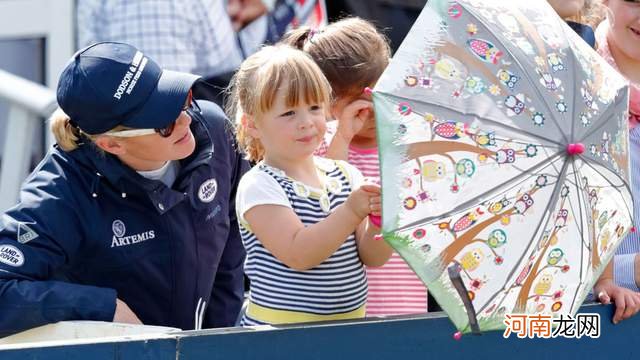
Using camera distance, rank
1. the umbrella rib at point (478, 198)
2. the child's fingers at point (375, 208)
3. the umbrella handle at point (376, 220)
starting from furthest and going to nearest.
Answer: the umbrella handle at point (376, 220), the child's fingers at point (375, 208), the umbrella rib at point (478, 198)

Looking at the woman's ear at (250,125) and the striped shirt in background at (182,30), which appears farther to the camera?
the striped shirt in background at (182,30)

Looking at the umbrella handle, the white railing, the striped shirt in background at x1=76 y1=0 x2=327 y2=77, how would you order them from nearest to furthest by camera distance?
the umbrella handle < the white railing < the striped shirt in background at x1=76 y1=0 x2=327 y2=77

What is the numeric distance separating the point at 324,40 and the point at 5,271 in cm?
111

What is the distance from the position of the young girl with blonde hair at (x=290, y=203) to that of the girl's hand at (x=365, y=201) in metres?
0.13

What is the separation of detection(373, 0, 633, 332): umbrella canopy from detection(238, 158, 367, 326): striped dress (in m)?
0.42

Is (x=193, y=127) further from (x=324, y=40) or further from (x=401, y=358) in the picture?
(x=401, y=358)

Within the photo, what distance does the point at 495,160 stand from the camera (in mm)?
2955

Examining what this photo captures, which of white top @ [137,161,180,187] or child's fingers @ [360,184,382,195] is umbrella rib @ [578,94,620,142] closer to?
child's fingers @ [360,184,382,195]

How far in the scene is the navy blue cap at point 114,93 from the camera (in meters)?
3.27

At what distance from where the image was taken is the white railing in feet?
15.3

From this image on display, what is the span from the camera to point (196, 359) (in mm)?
2918

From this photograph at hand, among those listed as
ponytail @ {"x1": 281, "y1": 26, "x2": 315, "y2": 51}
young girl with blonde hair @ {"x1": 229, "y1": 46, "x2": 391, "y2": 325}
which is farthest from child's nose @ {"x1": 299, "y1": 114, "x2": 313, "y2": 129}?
ponytail @ {"x1": 281, "y1": 26, "x2": 315, "y2": 51}

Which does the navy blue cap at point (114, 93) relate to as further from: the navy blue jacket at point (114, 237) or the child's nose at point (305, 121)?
the child's nose at point (305, 121)

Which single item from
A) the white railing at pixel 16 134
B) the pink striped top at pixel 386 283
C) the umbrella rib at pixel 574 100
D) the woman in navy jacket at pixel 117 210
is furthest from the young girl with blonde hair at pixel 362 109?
the white railing at pixel 16 134
